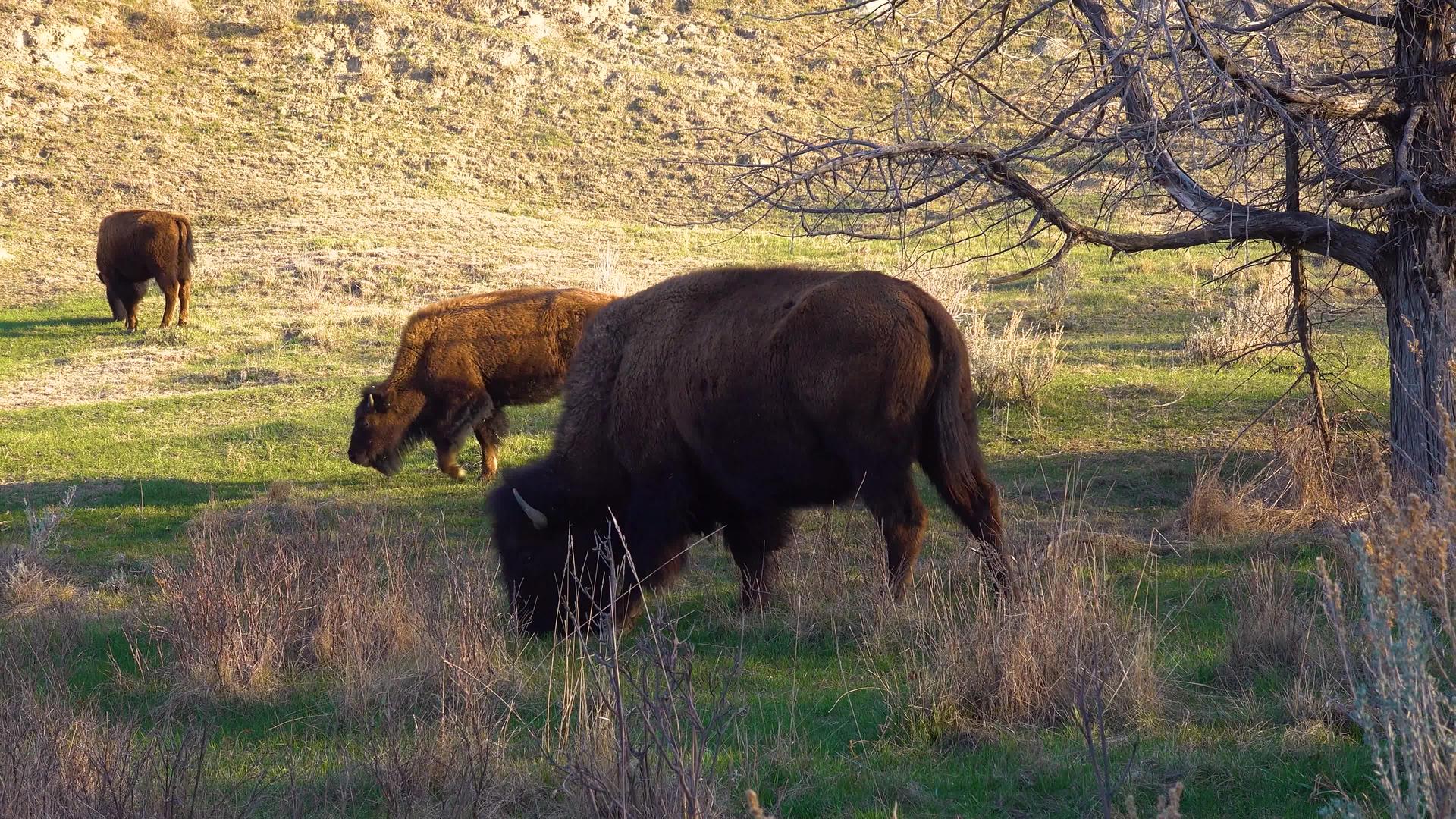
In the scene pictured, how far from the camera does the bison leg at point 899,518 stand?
6.79 m

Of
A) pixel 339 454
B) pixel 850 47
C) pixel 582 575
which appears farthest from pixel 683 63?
pixel 582 575

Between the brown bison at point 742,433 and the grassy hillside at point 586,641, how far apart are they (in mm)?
352

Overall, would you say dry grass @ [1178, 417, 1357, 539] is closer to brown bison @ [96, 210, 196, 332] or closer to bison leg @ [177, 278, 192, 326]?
bison leg @ [177, 278, 192, 326]

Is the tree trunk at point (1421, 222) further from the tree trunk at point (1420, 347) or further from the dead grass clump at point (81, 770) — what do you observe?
the dead grass clump at point (81, 770)

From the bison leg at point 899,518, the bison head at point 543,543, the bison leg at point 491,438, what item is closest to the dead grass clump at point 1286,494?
the bison leg at point 899,518

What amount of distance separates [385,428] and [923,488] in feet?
17.9

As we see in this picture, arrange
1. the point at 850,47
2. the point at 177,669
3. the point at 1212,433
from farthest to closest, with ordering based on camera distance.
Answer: the point at 850,47 → the point at 1212,433 → the point at 177,669

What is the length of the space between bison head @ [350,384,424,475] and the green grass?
0.28 meters

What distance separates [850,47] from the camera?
42562mm

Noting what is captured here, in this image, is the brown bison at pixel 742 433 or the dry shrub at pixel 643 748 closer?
the dry shrub at pixel 643 748

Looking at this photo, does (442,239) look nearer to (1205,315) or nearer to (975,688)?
(1205,315)

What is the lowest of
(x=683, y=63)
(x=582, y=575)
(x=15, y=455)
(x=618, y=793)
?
(x=15, y=455)

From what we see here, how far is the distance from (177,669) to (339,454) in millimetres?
7109

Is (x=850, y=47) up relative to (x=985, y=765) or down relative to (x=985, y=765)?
up
